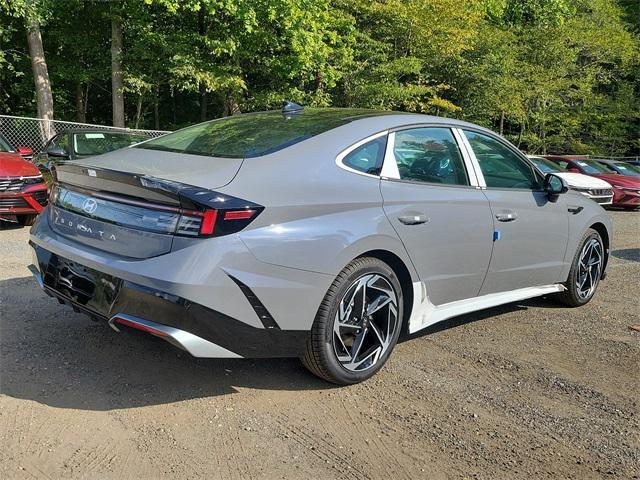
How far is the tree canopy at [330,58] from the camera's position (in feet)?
55.8

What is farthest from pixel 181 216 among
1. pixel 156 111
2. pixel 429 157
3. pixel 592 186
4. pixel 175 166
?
pixel 156 111

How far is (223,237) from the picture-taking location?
9.04ft

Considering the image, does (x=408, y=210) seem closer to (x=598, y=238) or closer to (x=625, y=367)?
(x=625, y=367)

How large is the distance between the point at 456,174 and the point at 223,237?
1.92 meters

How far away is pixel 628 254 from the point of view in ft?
26.8

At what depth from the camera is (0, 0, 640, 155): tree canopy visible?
17000mm

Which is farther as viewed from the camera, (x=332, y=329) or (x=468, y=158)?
(x=468, y=158)

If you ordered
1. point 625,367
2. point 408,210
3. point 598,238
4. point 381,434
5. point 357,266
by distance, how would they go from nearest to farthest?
point 381,434 < point 357,266 < point 408,210 < point 625,367 < point 598,238

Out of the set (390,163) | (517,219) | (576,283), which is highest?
(390,163)

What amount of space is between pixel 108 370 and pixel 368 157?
1.97 meters

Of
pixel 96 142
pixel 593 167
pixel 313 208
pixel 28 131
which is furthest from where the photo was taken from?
pixel 593 167

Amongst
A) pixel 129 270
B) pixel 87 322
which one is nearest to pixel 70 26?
pixel 87 322

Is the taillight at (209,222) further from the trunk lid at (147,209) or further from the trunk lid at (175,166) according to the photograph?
the trunk lid at (175,166)

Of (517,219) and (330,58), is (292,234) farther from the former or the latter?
(330,58)
